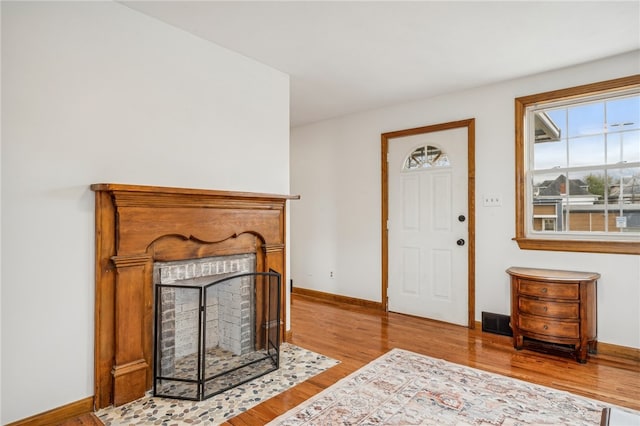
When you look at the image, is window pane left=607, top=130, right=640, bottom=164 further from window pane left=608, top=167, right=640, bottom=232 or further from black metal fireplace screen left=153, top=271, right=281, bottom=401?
black metal fireplace screen left=153, top=271, right=281, bottom=401

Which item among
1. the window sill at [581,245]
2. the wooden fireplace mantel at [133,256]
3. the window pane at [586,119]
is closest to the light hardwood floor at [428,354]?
the wooden fireplace mantel at [133,256]

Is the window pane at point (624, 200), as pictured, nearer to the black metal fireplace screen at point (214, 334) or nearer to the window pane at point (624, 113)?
the window pane at point (624, 113)

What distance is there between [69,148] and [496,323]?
3.90 metres

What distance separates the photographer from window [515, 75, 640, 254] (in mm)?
3137

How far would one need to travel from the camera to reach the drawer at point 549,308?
305 cm

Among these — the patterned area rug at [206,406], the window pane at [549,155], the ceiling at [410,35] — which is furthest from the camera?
the window pane at [549,155]

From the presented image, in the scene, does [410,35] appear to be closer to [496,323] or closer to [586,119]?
[586,119]

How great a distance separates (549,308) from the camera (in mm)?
3127

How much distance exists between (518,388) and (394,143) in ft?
9.64

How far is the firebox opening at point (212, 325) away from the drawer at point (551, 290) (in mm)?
2179

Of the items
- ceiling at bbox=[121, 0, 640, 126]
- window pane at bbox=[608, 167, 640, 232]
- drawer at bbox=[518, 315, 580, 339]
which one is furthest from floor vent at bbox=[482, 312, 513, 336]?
ceiling at bbox=[121, 0, 640, 126]

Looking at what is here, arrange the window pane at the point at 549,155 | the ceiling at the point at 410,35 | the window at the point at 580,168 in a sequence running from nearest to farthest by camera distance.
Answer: the ceiling at the point at 410,35, the window at the point at 580,168, the window pane at the point at 549,155

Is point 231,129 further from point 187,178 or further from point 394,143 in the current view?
point 394,143

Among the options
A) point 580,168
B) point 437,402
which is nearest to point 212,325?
point 437,402
